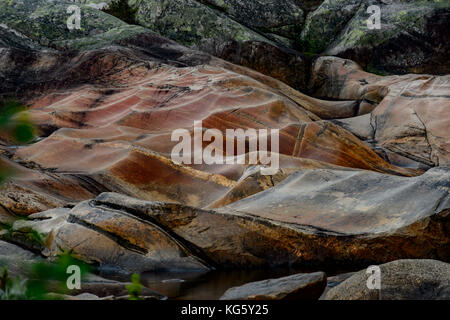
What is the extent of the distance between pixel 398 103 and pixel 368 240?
8.57 m

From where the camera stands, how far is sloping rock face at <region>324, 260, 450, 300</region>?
11.8 feet

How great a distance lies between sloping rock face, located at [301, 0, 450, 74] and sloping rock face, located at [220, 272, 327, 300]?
14.4m

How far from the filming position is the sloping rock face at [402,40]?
681 inches

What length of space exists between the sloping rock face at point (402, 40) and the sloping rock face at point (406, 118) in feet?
6.38

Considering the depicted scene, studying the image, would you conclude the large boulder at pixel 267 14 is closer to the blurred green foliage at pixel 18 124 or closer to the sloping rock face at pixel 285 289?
the sloping rock face at pixel 285 289

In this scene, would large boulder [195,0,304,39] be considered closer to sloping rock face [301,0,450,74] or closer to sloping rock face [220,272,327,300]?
sloping rock face [301,0,450,74]

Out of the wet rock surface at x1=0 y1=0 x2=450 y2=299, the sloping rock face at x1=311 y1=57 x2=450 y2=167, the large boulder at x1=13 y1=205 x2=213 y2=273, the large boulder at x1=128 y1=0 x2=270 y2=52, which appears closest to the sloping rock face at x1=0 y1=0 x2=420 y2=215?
the wet rock surface at x1=0 y1=0 x2=450 y2=299

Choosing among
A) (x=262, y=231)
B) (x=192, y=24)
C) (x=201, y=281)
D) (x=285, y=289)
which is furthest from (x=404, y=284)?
(x=192, y=24)

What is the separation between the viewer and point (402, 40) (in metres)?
17.4

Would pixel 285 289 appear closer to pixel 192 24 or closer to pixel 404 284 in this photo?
pixel 404 284

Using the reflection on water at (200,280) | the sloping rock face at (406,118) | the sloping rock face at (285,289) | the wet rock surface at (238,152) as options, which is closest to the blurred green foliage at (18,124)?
the wet rock surface at (238,152)
